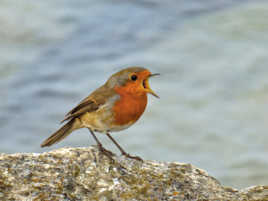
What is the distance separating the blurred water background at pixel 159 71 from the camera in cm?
1269

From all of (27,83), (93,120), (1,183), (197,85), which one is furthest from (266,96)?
(1,183)

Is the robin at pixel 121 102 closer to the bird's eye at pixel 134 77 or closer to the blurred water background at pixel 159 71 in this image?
the bird's eye at pixel 134 77

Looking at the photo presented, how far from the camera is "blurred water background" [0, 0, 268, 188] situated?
1269 centimetres

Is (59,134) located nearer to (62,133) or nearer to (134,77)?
(62,133)

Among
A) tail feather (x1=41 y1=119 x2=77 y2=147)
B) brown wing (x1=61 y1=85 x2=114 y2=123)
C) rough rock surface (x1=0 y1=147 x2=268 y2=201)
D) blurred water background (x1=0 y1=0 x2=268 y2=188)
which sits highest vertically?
blurred water background (x1=0 y1=0 x2=268 y2=188)

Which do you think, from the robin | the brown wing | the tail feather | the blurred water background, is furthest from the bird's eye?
the blurred water background

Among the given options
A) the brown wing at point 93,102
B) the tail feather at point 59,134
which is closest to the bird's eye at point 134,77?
the brown wing at point 93,102

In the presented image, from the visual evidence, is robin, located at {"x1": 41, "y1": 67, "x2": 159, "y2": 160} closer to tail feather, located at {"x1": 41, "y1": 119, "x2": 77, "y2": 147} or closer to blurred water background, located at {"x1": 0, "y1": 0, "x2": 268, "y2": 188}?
tail feather, located at {"x1": 41, "y1": 119, "x2": 77, "y2": 147}

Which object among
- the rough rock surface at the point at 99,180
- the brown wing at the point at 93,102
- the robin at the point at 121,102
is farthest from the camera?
the brown wing at the point at 93,102

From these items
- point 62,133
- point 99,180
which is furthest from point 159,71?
point 99,180

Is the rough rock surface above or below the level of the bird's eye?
below

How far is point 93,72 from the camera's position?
50.0 ft

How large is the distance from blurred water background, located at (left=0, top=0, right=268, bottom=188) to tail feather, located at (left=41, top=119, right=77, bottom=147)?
659 cm

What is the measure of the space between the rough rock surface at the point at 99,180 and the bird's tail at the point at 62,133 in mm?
593
